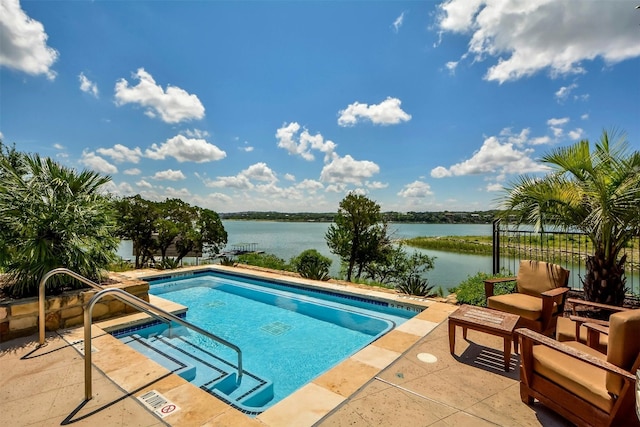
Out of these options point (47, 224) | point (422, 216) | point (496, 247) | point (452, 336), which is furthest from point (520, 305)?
point (422, 216)

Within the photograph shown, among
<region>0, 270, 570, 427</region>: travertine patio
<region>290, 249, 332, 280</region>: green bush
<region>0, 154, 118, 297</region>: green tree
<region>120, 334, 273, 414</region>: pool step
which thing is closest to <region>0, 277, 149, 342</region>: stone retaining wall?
<region>0, 270, 570, 427</region>: travertine patio

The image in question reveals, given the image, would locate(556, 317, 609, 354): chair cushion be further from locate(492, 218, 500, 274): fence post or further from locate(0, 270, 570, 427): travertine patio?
locate(492, 218, 500, 274): fence post

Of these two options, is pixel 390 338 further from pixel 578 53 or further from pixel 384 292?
pixel 578 53

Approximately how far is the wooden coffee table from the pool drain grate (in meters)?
3.23

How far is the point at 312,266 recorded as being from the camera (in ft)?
30.8

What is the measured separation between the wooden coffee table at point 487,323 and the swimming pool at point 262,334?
1.79 m

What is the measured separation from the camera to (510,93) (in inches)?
362

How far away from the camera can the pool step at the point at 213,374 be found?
338 cm

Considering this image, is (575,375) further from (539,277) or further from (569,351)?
(539,277)

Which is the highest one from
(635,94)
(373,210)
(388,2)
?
(388,2)

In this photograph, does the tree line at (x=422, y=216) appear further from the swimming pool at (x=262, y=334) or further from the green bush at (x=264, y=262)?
the swimming pool at (x=262, y=334)

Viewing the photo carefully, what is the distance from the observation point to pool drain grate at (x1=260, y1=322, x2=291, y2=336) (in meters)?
5.68

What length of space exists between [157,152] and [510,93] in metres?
16.3

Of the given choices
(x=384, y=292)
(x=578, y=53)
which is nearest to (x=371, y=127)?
(x=578, y=53)
